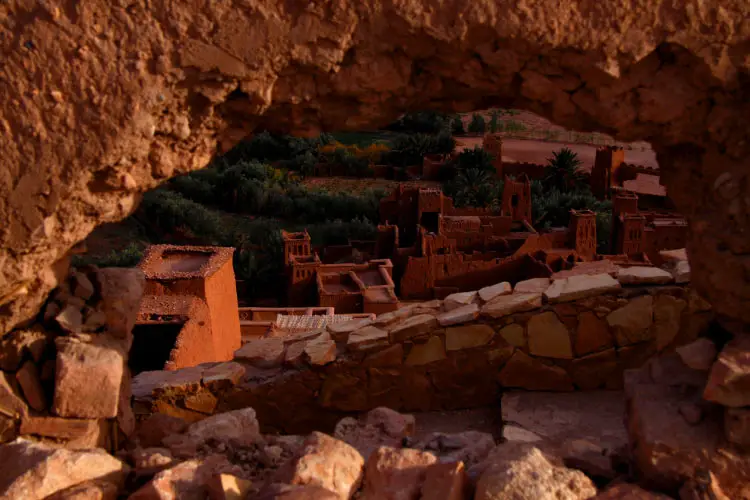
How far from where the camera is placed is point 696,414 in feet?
10.7

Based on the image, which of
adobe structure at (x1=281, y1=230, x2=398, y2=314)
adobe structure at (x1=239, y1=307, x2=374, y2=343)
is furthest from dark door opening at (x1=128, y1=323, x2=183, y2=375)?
adobe structure at (x1=281, y1=230, x2=398, y2=314)

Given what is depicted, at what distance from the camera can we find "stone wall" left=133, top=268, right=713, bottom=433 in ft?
17.0

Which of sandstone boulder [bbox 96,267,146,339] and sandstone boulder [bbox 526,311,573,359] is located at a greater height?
sandstone boulder [bbox 96,267,146,339]

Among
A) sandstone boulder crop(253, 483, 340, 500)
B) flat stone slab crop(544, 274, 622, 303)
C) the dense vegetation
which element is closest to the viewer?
sandstone boulder crop(253, 483, 340, 500)

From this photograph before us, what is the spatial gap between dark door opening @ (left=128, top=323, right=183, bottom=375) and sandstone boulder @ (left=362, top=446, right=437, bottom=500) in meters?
6.81

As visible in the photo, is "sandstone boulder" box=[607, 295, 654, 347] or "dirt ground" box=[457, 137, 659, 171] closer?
"sandstone boulder" box=[607, 295, 654, 347]

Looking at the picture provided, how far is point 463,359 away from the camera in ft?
17.4

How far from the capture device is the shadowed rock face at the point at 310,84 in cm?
304

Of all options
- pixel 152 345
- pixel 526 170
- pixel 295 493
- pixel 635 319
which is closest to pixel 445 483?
pixel 295 493

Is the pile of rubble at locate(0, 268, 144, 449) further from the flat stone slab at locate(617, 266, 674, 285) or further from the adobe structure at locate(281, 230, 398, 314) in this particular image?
the adobe structure at locate(281, 230, 398, 314)

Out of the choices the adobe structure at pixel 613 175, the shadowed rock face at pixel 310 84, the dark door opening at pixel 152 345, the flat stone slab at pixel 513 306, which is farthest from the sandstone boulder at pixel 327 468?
the adobe structure at pixel 613 175

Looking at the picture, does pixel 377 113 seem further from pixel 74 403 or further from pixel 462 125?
pixel 462 125

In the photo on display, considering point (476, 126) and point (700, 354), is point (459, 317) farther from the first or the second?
Answer: point (476, 126)

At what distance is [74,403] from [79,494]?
0.54 m
